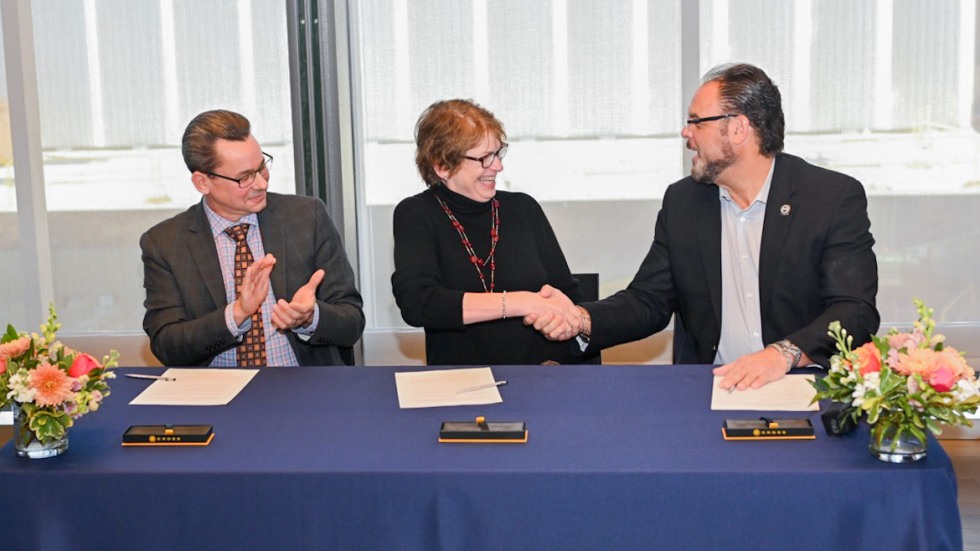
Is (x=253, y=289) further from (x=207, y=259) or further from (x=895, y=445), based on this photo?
(x=895, y=445)

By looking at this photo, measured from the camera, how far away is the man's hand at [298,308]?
302 centimetres

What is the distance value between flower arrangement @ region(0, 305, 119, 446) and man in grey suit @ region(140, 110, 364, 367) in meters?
0.76

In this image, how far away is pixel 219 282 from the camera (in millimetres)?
3219

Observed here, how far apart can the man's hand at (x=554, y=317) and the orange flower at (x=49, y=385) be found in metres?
1.44

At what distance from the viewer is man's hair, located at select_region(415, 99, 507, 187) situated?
338cm

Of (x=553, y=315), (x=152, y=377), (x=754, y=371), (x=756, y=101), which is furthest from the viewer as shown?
(x=553, y=315)

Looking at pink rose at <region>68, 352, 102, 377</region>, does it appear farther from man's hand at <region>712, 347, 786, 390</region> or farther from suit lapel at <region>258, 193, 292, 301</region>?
man's hand at <region>712, 347, 786, 390</region>

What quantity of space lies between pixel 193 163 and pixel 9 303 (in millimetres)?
2930

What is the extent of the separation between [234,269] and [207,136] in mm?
412

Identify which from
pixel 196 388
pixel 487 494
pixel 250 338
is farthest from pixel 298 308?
pixel 487 494

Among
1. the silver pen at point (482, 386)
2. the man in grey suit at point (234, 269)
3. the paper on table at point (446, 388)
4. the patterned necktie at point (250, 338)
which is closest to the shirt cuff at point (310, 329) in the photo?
the man in grey suit at point (234, 269)

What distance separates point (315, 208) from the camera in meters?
3.45

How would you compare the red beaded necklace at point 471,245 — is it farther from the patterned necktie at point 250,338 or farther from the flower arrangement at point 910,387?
the flower arrangement at point 910,387

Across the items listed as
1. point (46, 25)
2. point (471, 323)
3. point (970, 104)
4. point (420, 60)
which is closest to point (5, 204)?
point (46, 25)
